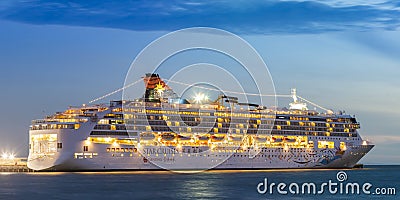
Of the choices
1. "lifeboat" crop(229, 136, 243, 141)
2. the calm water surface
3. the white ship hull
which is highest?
"lifeboat" crop(229, 136, 243, 141)

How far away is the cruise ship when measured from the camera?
234 ft

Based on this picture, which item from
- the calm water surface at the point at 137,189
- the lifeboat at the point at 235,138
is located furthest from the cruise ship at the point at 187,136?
the calm water surface at the point at 137,189

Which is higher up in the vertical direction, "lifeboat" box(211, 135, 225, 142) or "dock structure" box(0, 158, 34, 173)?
"lifeboat" box(211, 135, 225, 142)

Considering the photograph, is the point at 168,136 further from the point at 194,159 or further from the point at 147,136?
the point at 194,159

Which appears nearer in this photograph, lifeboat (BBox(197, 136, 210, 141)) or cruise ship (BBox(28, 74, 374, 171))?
cruise ship (BBox(28, 74, 374, 171))

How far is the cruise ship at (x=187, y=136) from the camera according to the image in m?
71.2

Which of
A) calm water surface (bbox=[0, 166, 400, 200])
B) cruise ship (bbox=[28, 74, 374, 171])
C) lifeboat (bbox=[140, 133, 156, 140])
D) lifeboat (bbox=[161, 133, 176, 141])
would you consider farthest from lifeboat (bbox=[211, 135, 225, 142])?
calm water surface (bbox=[0, 166, 400, 200])

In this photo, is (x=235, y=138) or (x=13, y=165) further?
(x=13, y=165)

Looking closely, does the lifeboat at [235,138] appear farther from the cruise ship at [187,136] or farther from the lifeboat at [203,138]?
the lifeboat at [203,138]

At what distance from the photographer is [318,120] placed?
92.7 metres

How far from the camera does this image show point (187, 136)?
79312mm

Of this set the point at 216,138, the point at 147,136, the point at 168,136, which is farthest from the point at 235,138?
the point at 147,136

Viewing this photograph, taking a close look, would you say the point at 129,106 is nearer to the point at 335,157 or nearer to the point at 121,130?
the point at 121,130

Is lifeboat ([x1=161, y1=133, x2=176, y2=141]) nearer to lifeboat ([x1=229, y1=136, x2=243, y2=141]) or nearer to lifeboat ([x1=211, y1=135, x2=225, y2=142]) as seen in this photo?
lifeboat ([x1=211, y1=135, x2=225, y2=142])
